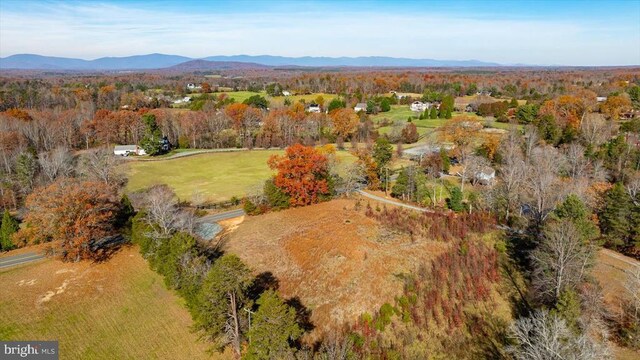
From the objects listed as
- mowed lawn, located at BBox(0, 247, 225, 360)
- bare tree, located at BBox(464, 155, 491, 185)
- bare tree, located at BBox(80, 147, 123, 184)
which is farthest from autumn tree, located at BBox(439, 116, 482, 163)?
bare tree, located at BBox(80, 147, 123, 184)

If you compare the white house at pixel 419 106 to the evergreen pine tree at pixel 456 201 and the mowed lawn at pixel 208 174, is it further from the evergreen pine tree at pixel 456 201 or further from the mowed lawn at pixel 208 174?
the evergreen pine tree at pixel 456 201

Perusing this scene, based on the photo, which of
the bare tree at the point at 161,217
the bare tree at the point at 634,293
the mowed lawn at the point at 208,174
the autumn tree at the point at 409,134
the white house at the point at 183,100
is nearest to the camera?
the bare tree at the point at 634,293

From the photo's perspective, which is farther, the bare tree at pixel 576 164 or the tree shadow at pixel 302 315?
the bare tree at pixel 576 164

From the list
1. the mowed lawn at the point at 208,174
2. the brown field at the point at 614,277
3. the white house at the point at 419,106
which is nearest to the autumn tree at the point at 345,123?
the mowed lawn at the point at 208,174

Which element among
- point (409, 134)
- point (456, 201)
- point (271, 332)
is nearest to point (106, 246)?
point (271, 332)

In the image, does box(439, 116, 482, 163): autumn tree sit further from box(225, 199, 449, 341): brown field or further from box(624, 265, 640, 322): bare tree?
box(624, 265, 640, 322): bare tree

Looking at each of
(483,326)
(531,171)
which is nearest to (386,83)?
(531,171)
